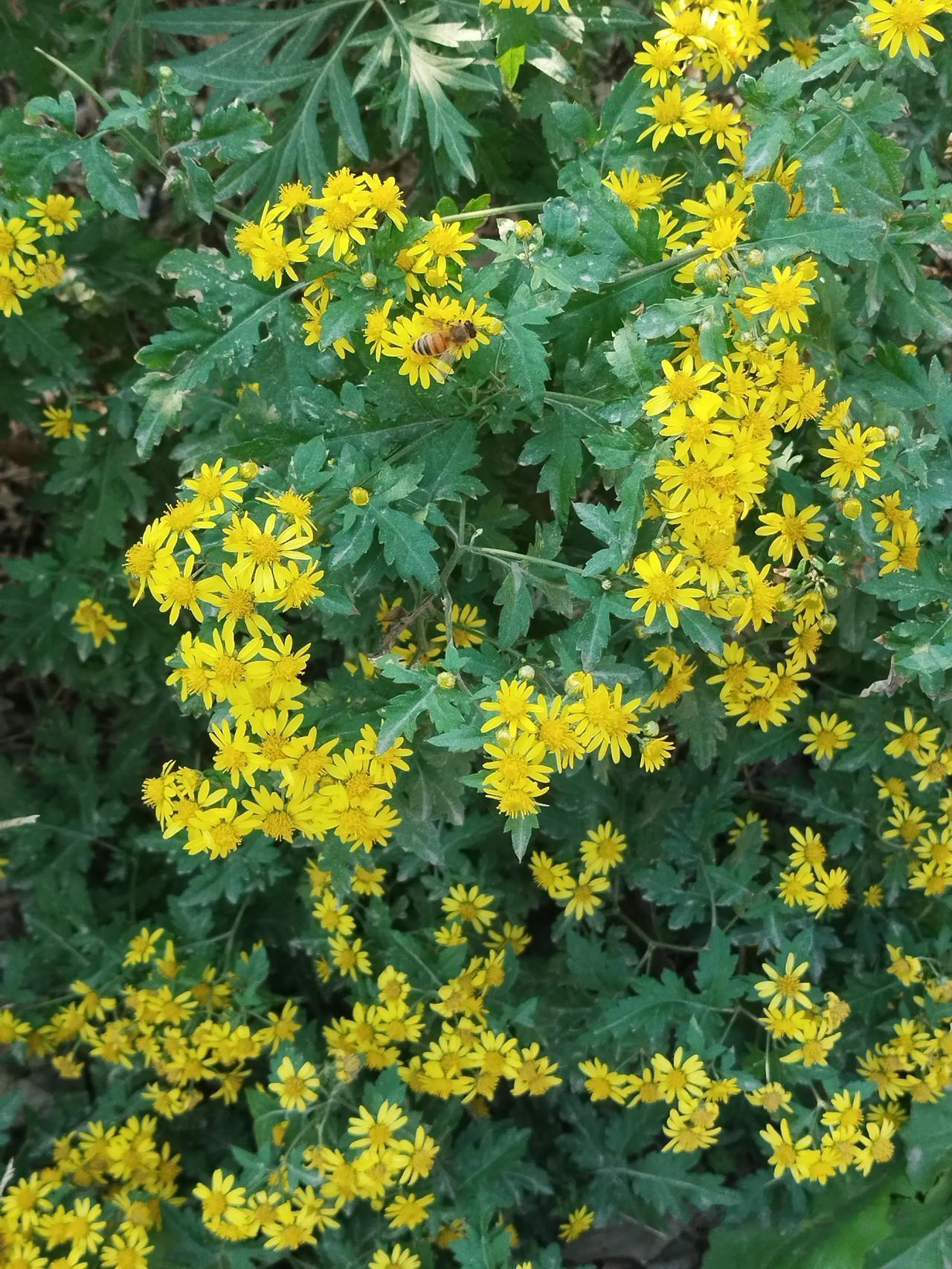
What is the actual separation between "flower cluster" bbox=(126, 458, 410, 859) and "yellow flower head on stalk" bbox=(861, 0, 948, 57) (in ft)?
4.40

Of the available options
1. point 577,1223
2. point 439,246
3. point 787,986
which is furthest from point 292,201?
point 577,1223

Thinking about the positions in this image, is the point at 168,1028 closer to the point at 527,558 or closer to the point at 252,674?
the point at 252,674

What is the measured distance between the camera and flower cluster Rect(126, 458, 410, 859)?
187 centimetres

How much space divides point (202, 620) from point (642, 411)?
91 centimetres

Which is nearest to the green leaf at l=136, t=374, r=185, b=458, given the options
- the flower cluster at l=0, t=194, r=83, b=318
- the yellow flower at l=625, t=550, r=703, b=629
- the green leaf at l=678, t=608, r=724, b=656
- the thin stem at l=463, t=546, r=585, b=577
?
the flower cluster at l=0, t=194, r=83, b=318

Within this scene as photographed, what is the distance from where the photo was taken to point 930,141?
2699 millimetres

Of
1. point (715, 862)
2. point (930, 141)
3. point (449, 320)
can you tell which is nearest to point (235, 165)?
point (449, 320)

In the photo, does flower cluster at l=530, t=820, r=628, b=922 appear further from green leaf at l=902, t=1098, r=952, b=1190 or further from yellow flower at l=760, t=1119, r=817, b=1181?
green leaf at l=902, t=1098, r=952, b=1190

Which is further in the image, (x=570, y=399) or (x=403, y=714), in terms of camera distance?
(x=570, y=399)

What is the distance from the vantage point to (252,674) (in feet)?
6.19

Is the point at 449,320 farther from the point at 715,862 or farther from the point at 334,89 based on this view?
the point at 715,862

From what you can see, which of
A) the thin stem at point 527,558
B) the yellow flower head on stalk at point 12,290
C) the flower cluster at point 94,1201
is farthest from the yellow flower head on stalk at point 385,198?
the flower cluster at point 94,1201

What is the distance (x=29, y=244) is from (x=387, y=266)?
3.28 ft

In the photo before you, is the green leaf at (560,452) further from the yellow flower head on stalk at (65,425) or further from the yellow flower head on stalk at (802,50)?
the yellow flower head on stalk at (65,425)
